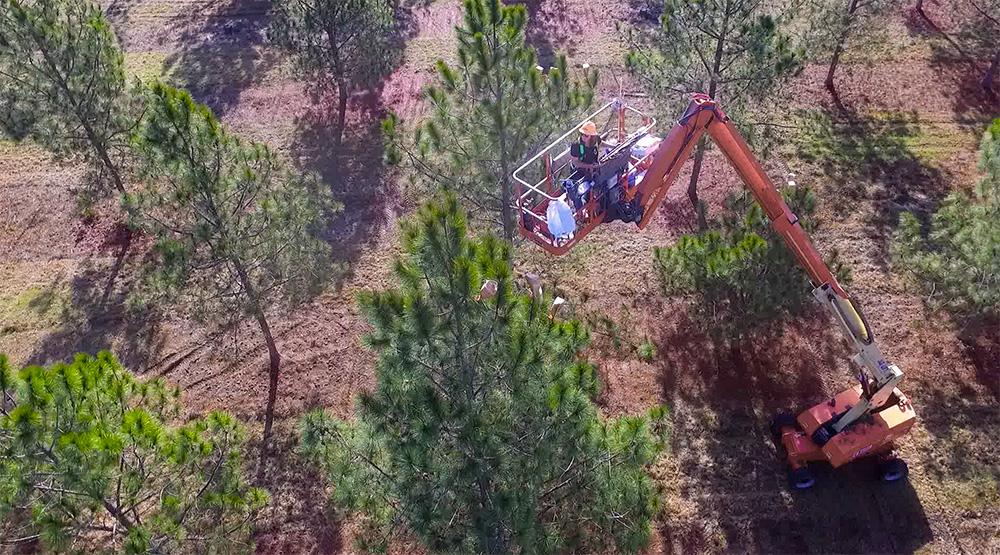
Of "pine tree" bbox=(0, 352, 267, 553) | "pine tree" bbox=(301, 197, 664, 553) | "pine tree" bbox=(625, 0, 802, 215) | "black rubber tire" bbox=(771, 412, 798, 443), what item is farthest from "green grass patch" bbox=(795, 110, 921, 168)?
"pine tree" bbox=(0, 352, 267, 553)

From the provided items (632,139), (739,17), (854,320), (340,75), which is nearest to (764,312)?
(854,320)

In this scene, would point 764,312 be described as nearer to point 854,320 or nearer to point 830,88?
point 854,320

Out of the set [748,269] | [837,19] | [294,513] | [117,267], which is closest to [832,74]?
[837,19]

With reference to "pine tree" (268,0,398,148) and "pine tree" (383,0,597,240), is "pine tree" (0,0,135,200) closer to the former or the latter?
"pine tree" (268,0,398,148)

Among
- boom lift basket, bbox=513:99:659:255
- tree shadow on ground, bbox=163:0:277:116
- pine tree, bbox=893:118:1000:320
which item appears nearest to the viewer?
boom lift basket, bbox=513:99:659:255

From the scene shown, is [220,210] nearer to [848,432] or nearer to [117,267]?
[117,267]
